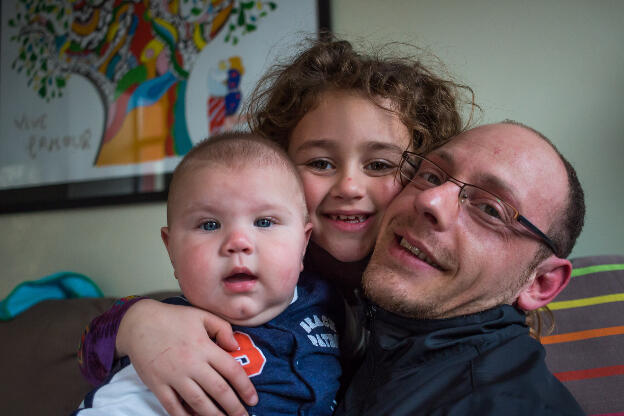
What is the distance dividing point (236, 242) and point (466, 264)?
507 mm

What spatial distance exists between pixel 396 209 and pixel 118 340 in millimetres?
723

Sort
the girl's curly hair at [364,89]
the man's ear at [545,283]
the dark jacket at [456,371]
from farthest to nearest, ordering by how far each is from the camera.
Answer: the girl's curly hair at [364,89], the man's ear at [545,283], the dark jacket at [456,371]

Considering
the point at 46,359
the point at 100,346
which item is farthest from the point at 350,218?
the point at 46,359

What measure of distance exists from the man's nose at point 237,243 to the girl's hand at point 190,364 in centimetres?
15

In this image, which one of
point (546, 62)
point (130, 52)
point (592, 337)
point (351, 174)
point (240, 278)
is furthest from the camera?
point (130, 52)

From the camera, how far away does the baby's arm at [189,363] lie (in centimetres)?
89

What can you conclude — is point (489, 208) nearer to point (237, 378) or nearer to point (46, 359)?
point (237, 378)

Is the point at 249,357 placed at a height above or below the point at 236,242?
below

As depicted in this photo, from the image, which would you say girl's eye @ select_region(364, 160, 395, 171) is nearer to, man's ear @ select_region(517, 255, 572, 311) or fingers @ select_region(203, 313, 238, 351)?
man's ear @ select_region(517, 255, 572, 311)

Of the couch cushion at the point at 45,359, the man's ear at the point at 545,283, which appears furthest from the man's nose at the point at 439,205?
the couch cushion at the point at 45,359

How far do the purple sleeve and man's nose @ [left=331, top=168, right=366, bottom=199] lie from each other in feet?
2.00

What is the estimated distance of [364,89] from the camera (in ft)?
4.21

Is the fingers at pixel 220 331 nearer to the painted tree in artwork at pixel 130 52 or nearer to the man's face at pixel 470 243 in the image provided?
the man's face at pixel 470 243

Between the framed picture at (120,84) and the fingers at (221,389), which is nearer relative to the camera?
the fingers at (221,389)
